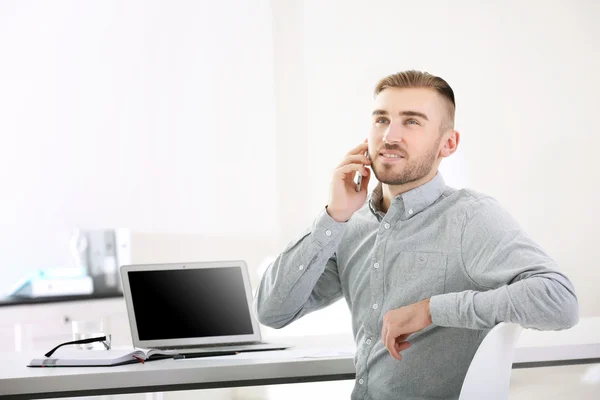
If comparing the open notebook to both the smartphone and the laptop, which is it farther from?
the smartphone

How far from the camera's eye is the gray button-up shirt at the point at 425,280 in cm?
161

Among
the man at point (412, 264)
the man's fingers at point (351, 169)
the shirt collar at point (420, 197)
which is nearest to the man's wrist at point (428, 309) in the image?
the man at point (412, 264)

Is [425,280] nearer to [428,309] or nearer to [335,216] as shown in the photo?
[428,309]

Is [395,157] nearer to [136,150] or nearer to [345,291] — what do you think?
[345,291]

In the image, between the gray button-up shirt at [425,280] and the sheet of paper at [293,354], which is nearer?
the gray button-up shirt at [425,280]

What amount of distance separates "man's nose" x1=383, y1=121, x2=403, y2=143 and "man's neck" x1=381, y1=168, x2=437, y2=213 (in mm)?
112

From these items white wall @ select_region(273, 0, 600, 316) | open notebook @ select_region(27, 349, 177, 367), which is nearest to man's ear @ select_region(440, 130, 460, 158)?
open notebook @ select_region(27, 349, 177, 367)

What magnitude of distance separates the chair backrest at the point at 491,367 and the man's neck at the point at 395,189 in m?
0.48

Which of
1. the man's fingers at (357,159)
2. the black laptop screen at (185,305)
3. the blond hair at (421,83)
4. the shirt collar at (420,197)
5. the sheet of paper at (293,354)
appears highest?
the blond hair at (421,83)

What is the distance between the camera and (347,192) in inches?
77.8

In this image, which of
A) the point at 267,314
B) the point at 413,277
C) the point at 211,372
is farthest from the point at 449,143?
the point at 211,372

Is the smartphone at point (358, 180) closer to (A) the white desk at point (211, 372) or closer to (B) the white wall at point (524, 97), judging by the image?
(A) the white desk at point (211, 372)

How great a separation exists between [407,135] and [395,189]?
0.46 feet

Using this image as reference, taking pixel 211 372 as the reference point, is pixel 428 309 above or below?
above
